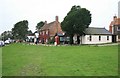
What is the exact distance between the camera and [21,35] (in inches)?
5689

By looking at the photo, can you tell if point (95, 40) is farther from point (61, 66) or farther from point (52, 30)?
point (61, 66)

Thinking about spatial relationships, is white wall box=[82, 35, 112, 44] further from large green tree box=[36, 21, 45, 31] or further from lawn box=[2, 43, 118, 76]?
large green tree box=[36, 21, 45, 31]

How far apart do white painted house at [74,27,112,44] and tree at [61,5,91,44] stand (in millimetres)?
2795

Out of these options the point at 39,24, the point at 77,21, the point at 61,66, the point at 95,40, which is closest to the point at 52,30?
the point at 95,40

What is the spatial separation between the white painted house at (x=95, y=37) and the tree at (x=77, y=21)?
2795mm

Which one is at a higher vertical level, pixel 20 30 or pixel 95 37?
pixel 20 30

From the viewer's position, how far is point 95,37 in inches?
2462

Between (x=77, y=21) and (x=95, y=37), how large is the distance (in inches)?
349

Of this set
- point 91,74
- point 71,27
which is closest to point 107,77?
point 91,74

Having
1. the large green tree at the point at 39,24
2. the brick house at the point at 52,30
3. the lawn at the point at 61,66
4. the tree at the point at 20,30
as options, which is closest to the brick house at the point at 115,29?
the brick house at the point at 52,30

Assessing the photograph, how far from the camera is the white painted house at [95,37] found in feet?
→ 201

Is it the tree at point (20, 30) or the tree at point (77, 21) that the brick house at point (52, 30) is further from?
the tree at point (20, 30)

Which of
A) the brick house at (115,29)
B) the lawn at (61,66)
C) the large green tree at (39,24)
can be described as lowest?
the lawn at (61,66)

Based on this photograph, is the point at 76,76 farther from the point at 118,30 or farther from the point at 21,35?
the point at 21,35
